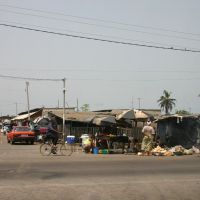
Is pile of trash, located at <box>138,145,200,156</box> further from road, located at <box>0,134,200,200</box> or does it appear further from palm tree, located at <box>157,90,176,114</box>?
palm tree, located at <box>157,90,176,114</box>

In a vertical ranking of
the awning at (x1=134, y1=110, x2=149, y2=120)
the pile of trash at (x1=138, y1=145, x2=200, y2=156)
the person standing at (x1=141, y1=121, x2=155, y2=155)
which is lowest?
the pile of trash at (x1=138, y1=145, x2=200, y2=156)

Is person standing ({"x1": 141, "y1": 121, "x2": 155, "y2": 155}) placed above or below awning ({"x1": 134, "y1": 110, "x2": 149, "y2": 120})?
below

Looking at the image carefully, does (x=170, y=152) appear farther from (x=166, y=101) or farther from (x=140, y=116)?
(x=166, y=101)

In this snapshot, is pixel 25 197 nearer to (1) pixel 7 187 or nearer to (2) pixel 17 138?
(1) pixel 7 187

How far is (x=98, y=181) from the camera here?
43.1 feet

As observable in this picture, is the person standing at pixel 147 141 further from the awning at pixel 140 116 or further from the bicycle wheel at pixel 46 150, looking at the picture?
the bicycle wheel at pixel 46 150

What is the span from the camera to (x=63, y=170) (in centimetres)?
1578

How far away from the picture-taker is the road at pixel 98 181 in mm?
11016

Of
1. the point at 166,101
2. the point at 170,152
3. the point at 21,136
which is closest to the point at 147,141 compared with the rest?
the point at 170,152

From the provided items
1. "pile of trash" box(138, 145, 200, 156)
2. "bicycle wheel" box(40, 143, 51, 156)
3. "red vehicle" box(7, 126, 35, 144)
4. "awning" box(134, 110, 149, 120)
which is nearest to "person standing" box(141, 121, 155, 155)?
"pile of trash" box(138, 145, 200, 156)

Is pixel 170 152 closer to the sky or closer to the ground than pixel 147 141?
closer to the ground

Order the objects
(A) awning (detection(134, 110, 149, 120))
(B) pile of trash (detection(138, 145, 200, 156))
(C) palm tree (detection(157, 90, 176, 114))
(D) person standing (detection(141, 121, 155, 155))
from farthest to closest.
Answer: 1. (C) palm tree (detection(157, 90, 176, 114))
2. (A) awning (detection(134, 110, 149, 120))
3. (D) person standing (detection(141, 121, 155, 155))
4. (B) pile of trash (detection(138, 145, 200, 156))

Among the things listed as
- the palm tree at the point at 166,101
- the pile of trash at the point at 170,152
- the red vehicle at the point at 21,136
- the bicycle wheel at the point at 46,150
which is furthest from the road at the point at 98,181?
the palm tree at the point at 166,101

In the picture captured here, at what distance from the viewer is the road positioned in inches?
434
